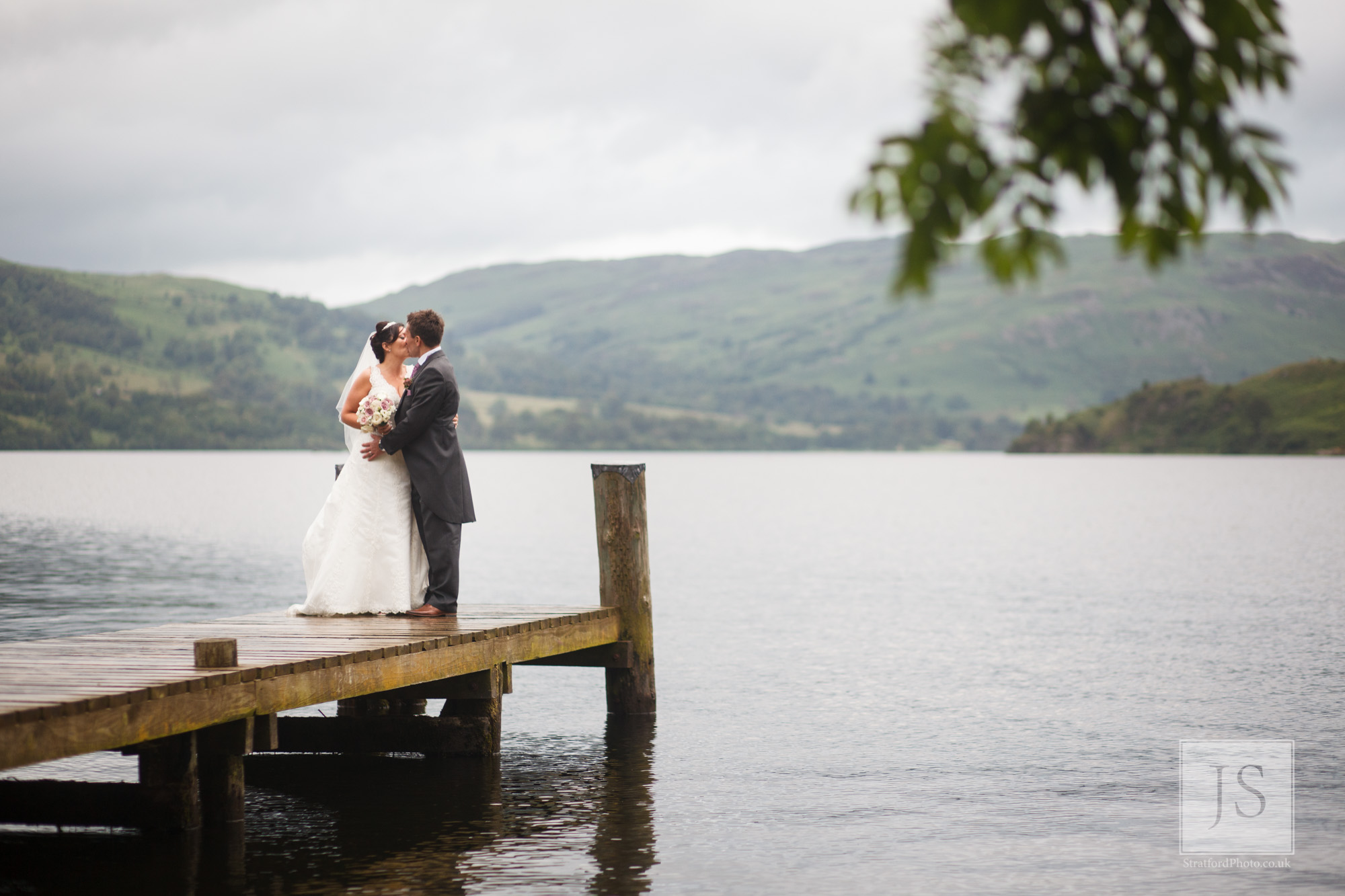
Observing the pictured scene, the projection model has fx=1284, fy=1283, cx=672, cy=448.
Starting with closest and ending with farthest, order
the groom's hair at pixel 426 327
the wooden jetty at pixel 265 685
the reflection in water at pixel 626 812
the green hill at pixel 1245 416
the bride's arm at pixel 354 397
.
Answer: the wooden jetty at pixel 265 685
the reflection in water at pixel 626 812
the groom's hair at pixel 426 327
the bride's arm at pixel 354 397
the green hill at pixel 1245 416

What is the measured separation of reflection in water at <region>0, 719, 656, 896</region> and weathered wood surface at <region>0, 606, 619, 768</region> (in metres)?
1.18

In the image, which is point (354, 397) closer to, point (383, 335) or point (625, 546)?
point (383, 335)

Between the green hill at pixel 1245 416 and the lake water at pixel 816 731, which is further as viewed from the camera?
the green hill at pixel 1245 416

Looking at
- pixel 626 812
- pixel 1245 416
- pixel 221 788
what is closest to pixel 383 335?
pixel 221 788

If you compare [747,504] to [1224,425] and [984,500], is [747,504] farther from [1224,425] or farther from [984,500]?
[1224,425]

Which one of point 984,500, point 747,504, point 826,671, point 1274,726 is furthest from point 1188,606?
point 984,500

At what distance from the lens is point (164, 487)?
299ft

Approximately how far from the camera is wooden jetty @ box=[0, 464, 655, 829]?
8031mm

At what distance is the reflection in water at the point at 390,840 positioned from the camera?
9.34 metres

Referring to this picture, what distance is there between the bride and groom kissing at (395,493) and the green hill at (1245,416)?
18458 cm

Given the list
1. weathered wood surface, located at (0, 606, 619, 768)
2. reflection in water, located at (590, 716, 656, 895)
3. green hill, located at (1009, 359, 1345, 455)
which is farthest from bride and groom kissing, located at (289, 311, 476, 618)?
green hill, located at (1009, 359, 1345, 455)

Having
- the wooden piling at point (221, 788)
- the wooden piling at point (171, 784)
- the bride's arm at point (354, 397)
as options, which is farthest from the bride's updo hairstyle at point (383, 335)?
the wooden piling at point (171, 784)

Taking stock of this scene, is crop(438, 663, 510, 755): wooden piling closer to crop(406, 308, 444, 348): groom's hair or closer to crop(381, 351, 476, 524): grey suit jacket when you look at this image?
crop(381, 351, 476, 524): grey suit jacket

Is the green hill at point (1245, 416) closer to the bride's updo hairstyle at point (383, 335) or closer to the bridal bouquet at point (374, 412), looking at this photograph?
the bride's updo hairstyle at point (383, 335)
